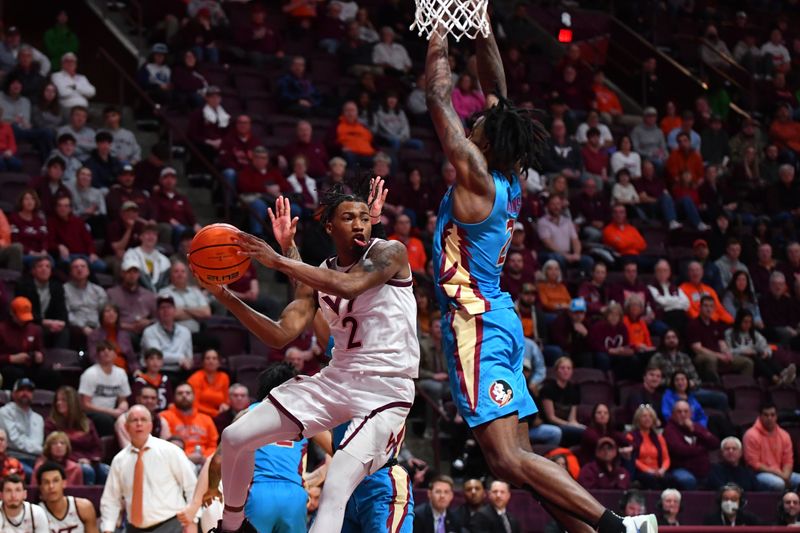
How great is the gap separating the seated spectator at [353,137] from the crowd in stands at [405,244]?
0.03 metres

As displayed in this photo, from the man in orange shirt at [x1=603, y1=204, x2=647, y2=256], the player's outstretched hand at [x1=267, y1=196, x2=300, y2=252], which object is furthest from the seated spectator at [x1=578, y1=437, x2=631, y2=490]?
the player's outstretched hand at [x1=267, y1=196, x2=300, y2=252]

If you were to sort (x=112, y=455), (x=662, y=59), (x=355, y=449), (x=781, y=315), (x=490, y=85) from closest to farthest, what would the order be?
(x=355, y=449) → (x=490, y=85) → (x=112, y=455) → (x=781, y=315) → (x=662, y=59)

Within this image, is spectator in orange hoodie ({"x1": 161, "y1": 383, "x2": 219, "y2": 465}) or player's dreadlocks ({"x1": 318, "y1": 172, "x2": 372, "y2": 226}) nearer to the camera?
player's dreadlocks ({"x1": 318, "y1": 172, "x2": 372, "y2": 226})

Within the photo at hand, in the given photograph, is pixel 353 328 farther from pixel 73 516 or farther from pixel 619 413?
pixel 619 413

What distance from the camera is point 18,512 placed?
31.8 feet

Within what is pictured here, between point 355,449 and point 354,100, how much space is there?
11.3m

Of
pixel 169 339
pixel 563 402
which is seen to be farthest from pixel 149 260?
pixel 563 402

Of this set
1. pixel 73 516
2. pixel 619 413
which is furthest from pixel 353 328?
pixel 619 413

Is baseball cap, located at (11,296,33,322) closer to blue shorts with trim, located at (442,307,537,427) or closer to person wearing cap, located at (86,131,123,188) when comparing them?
person wearing cap, located at (86,131,123,188)

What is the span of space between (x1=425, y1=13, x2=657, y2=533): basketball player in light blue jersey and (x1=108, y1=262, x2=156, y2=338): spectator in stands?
689 cm

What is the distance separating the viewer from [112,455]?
1163cm

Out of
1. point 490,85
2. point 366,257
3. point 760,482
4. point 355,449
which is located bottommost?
point 760,482

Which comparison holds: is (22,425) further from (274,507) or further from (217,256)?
(217,256)

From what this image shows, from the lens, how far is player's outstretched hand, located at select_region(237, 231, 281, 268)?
6.09 meters
